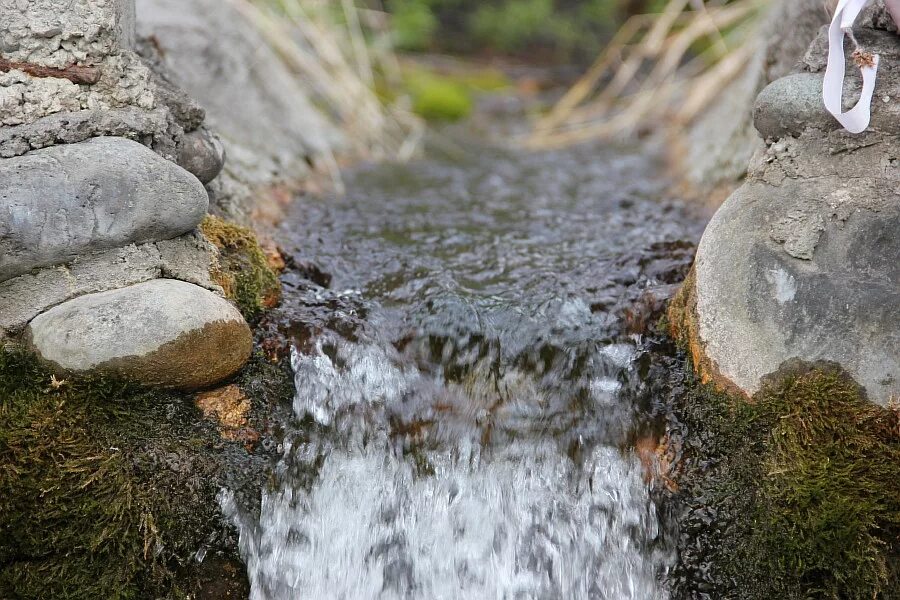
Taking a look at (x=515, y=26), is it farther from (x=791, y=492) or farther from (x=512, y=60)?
(x=791, y=492)

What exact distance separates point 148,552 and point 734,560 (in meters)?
1.72

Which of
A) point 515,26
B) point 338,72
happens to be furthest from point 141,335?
point 515,26

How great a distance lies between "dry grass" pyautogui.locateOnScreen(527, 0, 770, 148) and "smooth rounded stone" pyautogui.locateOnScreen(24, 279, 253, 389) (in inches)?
172

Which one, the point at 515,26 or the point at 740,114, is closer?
the point at 740,114

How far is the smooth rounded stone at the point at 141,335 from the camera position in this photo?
6.79 feet

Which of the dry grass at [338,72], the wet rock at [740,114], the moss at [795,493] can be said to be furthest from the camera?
the dry grass at [338,72]

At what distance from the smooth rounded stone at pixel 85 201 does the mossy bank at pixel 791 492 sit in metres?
1.87

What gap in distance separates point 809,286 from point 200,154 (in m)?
2.18

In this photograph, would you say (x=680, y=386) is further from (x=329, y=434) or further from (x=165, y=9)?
(x=165, y=9)

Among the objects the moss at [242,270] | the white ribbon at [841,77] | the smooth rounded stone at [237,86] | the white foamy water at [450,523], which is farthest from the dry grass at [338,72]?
the white ribbon at [841,77]

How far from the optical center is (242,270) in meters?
2.70

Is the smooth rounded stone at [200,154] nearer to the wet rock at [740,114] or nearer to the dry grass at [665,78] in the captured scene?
the wet rock at [740,114]

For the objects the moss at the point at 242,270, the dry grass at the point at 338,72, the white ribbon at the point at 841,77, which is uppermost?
the white ribbon at the point at 841,77

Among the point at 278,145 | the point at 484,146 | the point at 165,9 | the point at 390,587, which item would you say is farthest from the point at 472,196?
the point at 390,587
